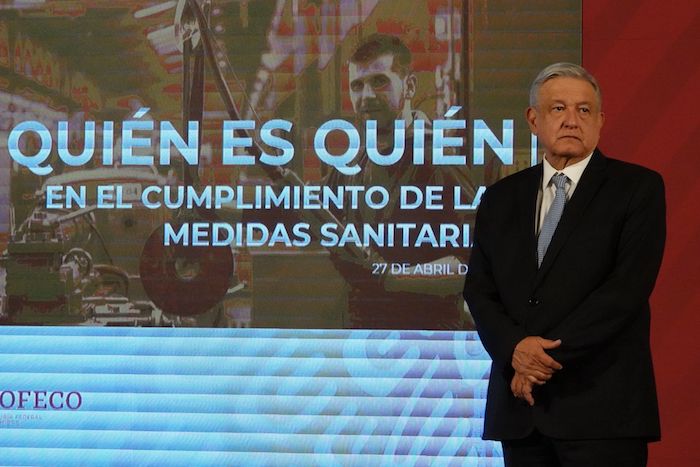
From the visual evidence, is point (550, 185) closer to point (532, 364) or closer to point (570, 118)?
point (570, 118)

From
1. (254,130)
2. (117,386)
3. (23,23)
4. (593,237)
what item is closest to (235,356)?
(117,386)

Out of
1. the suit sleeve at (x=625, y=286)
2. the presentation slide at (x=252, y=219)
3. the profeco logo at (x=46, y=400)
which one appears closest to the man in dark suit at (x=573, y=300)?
the suit sleeve at (x=625, y=286)

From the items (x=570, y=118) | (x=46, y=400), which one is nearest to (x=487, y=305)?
(x=570, y=118)

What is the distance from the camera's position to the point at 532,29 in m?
3.30

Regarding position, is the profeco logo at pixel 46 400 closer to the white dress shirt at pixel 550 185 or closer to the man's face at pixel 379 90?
the man's face at pixel 379 90

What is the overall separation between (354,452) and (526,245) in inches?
52.7

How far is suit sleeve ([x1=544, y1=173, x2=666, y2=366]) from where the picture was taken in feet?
6.66

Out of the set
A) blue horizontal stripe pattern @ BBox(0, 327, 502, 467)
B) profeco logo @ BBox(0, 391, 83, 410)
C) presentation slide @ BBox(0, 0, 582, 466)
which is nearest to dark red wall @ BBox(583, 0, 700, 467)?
presentation slide @ BBox(0, 0, 582, 466)

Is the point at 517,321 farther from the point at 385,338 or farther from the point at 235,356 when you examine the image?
the point at 235,356

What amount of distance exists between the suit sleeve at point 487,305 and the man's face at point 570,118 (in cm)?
22

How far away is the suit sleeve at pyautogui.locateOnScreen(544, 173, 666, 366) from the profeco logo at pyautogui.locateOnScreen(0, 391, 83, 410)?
189 cm

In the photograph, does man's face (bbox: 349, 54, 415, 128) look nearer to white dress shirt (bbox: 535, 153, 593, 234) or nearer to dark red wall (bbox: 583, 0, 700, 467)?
dark red wall (bbox: 583, 0, 700, 467)

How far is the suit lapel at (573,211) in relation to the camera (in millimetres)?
2119

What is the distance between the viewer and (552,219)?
7.14 ft
